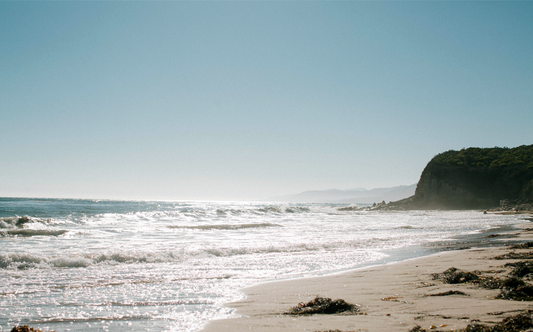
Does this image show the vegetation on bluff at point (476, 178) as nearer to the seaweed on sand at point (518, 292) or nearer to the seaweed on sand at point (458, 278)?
the seaweed on sand at point (458, 278)

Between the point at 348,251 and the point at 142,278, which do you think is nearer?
the point at 142,278

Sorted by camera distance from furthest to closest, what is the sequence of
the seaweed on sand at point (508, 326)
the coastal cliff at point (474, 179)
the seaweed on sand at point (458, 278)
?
the coastal cliff at point (474, 179) → the seaweed on sand at point (458, 278) → the seaweed on sand at point (508, 326)

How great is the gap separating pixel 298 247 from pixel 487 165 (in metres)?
67.4

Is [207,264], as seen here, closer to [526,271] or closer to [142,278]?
[142,278]

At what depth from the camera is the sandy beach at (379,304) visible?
3422 mm

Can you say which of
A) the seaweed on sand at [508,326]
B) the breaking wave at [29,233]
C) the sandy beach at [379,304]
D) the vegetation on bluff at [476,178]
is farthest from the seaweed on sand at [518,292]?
the vegetation on bluff at [476,178]

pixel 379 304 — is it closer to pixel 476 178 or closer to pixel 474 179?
pixel 474 179

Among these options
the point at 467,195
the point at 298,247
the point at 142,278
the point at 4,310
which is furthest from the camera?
the point at 467,195

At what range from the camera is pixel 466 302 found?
13.3 feet

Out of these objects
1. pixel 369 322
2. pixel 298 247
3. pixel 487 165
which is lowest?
pixel 298 247

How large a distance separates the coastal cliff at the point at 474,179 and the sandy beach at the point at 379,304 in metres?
58.0

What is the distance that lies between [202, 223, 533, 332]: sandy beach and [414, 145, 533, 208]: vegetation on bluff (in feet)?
195

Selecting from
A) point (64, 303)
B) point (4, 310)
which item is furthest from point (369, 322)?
point (4, 310)

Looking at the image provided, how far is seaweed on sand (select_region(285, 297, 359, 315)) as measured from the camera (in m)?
4.09
